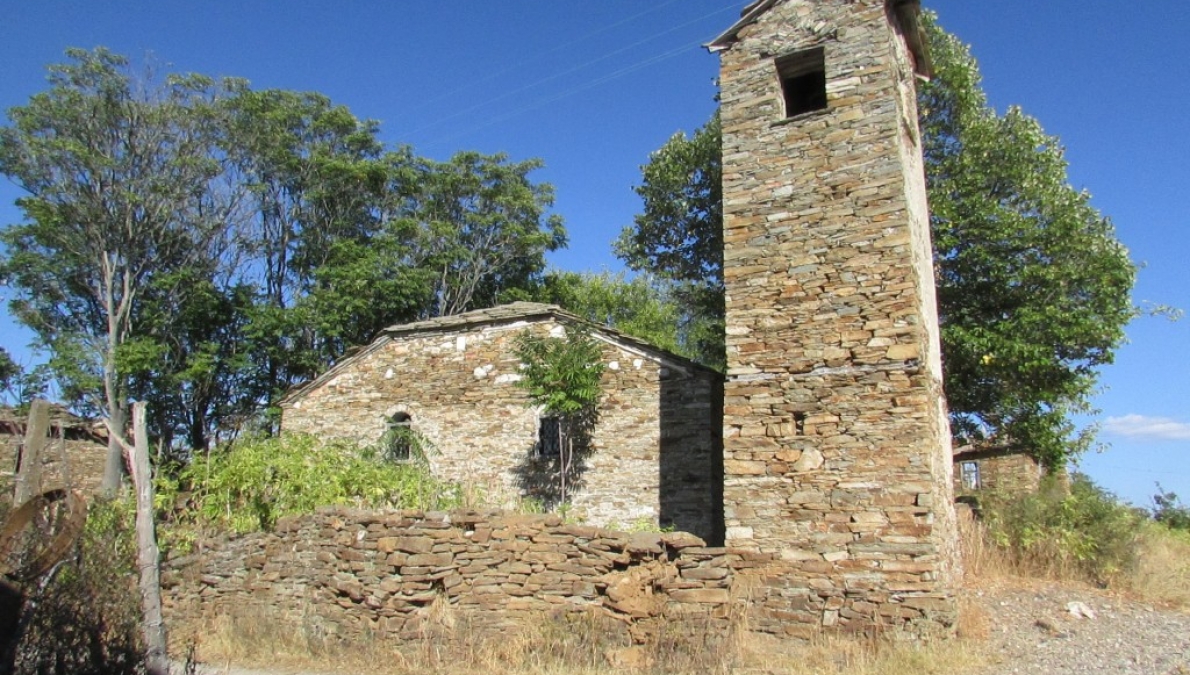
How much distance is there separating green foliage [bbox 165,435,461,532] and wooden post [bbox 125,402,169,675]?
4252 millimetres

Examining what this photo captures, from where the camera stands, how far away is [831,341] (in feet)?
28.4

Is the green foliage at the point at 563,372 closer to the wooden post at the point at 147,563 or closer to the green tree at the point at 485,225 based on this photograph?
the wooden post at the point at 147,563

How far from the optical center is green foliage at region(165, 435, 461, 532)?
987 cm

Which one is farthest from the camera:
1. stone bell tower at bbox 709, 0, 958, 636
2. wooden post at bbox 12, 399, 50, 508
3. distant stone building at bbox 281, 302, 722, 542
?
distant stone building at bbox 281, 302, 722, 542

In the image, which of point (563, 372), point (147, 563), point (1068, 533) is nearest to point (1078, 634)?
point (1068, 533)

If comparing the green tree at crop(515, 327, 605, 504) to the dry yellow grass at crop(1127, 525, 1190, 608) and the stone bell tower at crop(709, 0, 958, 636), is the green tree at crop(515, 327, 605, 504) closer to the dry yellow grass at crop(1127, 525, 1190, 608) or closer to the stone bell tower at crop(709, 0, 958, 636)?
the stone bell tower at crop(709, 0, 958, 636)

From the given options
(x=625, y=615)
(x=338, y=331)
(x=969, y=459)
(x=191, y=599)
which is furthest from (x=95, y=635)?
(x=338, y=331)

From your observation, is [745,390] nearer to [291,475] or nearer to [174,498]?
[291,475]

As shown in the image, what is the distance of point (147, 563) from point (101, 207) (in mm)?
18520

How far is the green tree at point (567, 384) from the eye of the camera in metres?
11.9

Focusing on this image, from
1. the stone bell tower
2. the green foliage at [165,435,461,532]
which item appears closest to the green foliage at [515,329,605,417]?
the green foliage at [165,435,461,532]

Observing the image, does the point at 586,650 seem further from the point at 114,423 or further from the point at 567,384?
the point at 114,423

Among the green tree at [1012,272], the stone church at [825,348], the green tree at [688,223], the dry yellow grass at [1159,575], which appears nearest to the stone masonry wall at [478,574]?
the stone church at [825,348]

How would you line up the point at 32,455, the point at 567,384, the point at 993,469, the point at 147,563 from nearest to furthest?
the point at 147,563
the point at 32,455
the point at 567,384
the point at 993,469
